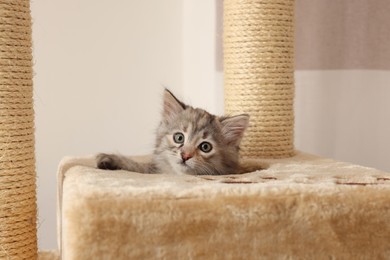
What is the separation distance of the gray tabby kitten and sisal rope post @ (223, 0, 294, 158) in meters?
0.15

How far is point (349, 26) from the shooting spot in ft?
6.32

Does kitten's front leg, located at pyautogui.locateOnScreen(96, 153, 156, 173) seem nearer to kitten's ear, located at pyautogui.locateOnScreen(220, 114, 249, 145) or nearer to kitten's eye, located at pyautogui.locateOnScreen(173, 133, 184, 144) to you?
kitten's eye, located at pyautogui.locateOnScreen(173, 133, 184, 144)

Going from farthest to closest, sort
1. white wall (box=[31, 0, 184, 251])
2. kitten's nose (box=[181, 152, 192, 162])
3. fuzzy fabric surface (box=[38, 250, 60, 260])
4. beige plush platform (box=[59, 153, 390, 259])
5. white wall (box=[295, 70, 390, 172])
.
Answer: white wall (box=[31, 0, 184, 251]), white wall (box=[295, 70, 390, 172]), fuzzy fabric surface (box=[38, 250, 60, 260]), kitten's nose (box=[181, 152, 192, 162]), beige plush platform (box=[59, 153, 390, 259])

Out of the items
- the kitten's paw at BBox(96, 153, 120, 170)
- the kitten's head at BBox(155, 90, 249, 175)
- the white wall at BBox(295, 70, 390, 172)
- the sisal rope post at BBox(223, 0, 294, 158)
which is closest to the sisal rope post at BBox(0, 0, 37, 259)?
the kitten's paw at BBox(96, 153, 120, 170)

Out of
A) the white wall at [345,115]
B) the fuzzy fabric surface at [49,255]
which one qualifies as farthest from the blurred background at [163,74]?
the fuzzy fabric surface at [49,255]

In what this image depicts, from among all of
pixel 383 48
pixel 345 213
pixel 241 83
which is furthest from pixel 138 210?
pixel 383 48

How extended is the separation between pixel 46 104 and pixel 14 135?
93 cm

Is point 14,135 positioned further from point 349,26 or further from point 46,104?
point 349,26

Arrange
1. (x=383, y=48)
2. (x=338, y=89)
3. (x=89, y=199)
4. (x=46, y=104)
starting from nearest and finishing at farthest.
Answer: (x=89, y=199) < (x=383, y=48) < (x=338, y=89) < (x=46, y=104)

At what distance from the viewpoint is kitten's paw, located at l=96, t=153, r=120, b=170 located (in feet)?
4.00

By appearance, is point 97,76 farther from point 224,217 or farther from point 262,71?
point 224,217

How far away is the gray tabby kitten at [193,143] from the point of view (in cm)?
132

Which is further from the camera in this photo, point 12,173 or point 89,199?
point 12,173

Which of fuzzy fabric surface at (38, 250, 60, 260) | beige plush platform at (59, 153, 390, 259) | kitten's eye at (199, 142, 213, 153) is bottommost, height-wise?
fuzzy fabric surface at (38, 250, 60, 260)
